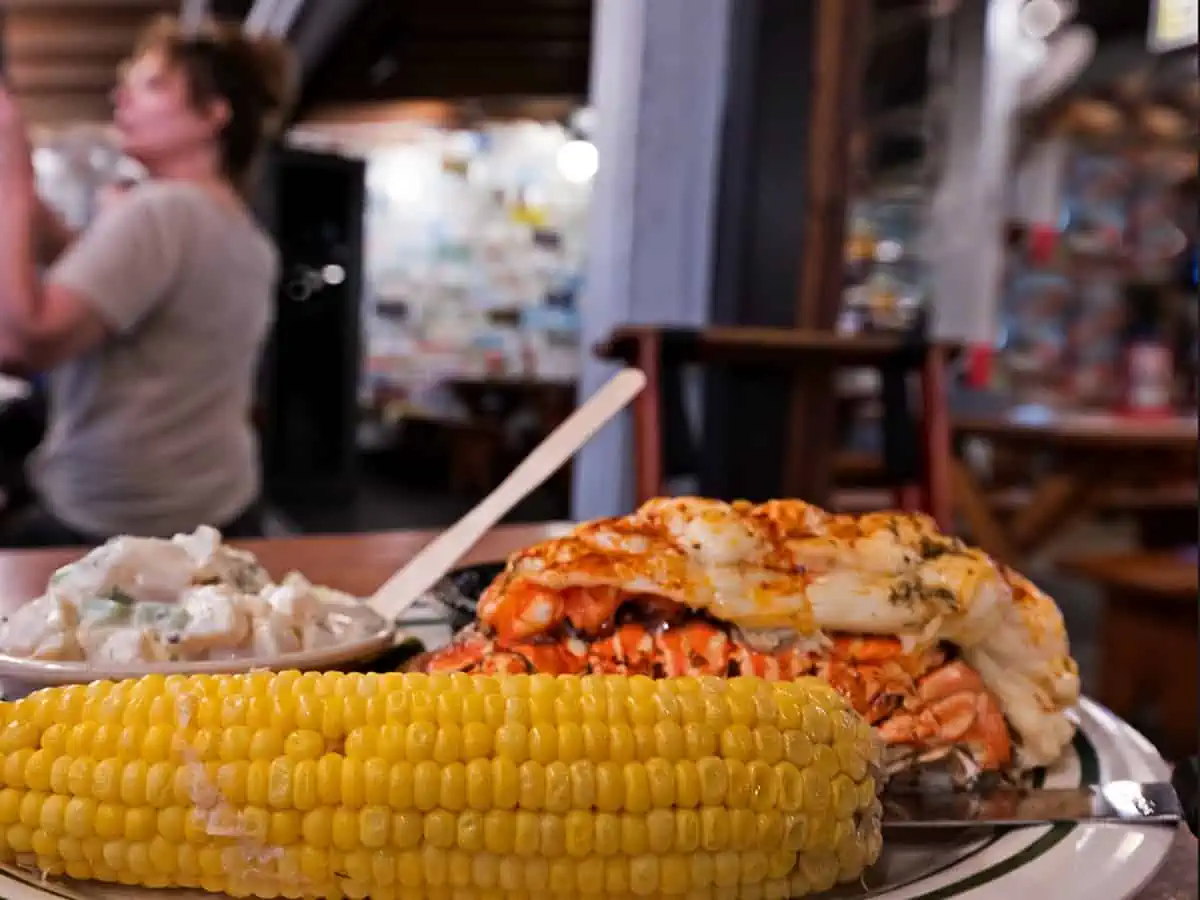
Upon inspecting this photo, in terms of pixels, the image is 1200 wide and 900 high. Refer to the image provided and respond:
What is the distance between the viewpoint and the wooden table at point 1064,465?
4109mm

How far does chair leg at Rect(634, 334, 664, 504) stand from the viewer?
1.93 metres

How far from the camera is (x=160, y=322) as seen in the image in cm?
191

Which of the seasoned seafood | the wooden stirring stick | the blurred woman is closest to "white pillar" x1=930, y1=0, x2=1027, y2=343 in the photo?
the blurred woman

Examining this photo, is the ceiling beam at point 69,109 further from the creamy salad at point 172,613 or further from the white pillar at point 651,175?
the creamy salad at point 172,613

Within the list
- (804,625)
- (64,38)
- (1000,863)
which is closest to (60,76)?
(64,38)

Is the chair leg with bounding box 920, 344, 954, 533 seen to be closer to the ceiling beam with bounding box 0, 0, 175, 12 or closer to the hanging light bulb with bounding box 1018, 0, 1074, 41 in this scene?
the hanging light bulb with bounding box 1018, 0, 1074, 41

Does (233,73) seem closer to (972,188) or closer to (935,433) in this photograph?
(935,433)

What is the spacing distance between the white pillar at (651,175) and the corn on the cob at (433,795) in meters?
2.18

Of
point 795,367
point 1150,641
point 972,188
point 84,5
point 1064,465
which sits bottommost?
point 1150,641

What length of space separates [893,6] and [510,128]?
2.28 metres

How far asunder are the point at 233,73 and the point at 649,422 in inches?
40.7

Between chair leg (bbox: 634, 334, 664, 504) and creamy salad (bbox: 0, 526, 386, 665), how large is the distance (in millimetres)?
1143

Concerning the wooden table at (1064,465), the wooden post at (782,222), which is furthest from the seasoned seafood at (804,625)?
the wooden table at (1064,465)

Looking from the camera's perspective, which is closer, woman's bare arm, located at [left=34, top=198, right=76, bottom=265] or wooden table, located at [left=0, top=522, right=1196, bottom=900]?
wooden table, located at [left=0, top=522, right=1196, bottom=900]
